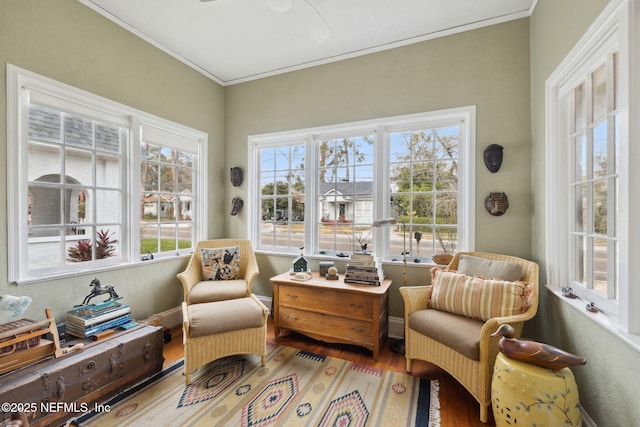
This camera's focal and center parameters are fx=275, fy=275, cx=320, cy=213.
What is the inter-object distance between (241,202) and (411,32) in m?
2.58

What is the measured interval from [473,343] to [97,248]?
303 cm

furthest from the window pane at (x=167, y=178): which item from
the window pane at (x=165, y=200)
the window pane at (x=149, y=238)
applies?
the window pane at (x=149, y=238)

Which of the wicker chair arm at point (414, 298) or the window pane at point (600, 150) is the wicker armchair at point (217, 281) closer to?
the wicker chair arm at point (414, 298)

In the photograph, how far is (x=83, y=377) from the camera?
5.54 ft

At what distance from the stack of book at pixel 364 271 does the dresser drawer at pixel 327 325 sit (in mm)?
344

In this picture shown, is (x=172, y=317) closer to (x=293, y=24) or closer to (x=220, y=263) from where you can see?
(x=220, y=263)

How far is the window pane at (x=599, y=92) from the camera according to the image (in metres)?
1.54

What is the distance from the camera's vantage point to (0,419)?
4.39 feet

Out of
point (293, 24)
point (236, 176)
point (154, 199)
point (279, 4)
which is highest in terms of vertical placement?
point (293, 24)

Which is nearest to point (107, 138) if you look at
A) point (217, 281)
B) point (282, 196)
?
point (217, 281)

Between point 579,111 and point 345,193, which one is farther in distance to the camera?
point 345,193

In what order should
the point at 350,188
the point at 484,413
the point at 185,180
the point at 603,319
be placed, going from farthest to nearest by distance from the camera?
the point at 185,180 → the point at 350,188 → the point at 484,413 → the point at 603,319

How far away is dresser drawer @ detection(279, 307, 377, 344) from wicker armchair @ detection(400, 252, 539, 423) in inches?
15.5

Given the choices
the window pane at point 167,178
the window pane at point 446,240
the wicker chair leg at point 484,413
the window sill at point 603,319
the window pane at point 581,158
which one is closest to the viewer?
the window sill at point 603,319
